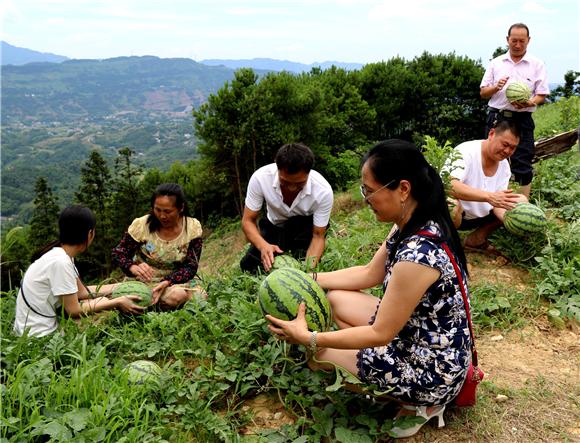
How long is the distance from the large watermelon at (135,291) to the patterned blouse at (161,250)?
0.58 meters

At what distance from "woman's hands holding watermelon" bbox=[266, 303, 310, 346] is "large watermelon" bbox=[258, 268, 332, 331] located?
147 millimetres

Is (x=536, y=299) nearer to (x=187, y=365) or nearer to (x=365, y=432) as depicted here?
(x=365, y=432)

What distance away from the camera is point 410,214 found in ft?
8.34

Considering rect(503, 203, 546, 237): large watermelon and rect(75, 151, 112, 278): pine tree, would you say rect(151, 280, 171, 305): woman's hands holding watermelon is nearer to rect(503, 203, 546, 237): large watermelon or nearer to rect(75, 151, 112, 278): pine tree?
rect(503, 203, 546, 237): large watermelon

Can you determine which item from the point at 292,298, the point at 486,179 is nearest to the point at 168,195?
the point at 292,298

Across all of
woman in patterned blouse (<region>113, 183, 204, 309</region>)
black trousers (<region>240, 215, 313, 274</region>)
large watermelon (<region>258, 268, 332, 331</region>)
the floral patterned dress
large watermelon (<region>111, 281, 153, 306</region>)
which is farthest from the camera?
black trousers (<region>240, 215, 313, 274</region>)

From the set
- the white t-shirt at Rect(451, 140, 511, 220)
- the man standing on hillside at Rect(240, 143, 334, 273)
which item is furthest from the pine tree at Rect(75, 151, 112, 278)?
the white t-shirt at Rect(451, 140, 511, 220)

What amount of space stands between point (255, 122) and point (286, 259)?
38.2 ft

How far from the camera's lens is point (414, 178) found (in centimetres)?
244

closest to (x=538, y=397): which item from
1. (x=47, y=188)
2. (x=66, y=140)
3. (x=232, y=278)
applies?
(x=232, y=278)

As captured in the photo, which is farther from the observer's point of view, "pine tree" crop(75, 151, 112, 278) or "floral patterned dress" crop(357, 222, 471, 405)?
"pine tree" crop(75, 151, 112, 278)

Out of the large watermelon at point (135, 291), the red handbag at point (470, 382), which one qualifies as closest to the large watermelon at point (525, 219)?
the red handbag at point (470, 382)

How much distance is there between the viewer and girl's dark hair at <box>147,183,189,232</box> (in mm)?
4711

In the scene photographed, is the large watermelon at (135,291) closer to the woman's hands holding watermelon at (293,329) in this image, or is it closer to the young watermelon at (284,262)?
the young watermelon at (284,262)
